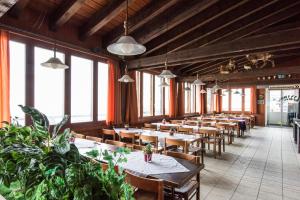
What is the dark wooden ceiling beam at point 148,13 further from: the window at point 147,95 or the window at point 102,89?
the window at point 147,95

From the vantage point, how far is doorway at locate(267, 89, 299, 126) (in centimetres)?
1102

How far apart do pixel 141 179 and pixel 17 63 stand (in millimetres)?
3405

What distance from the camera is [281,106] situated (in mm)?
11336

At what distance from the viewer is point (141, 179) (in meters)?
1.61

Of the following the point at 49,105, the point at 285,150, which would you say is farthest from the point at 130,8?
the point at 285,150

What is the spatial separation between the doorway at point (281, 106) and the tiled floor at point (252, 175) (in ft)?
22.9

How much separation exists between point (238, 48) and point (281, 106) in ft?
30.5

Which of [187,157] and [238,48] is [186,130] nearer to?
[238,48]

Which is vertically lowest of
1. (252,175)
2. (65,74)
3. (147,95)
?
(252,175)

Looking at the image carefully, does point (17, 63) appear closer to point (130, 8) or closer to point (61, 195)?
point (130, 8)

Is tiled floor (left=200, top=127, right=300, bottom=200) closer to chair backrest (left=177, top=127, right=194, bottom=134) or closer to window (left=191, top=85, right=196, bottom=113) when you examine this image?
chair backrest (left=177, top=127, right=194, bottom=134)

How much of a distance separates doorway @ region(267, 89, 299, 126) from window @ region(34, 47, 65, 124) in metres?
11.6

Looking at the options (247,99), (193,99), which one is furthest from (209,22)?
(247,99)

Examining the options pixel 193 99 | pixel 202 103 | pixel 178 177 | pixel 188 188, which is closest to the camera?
pixel 178 177
